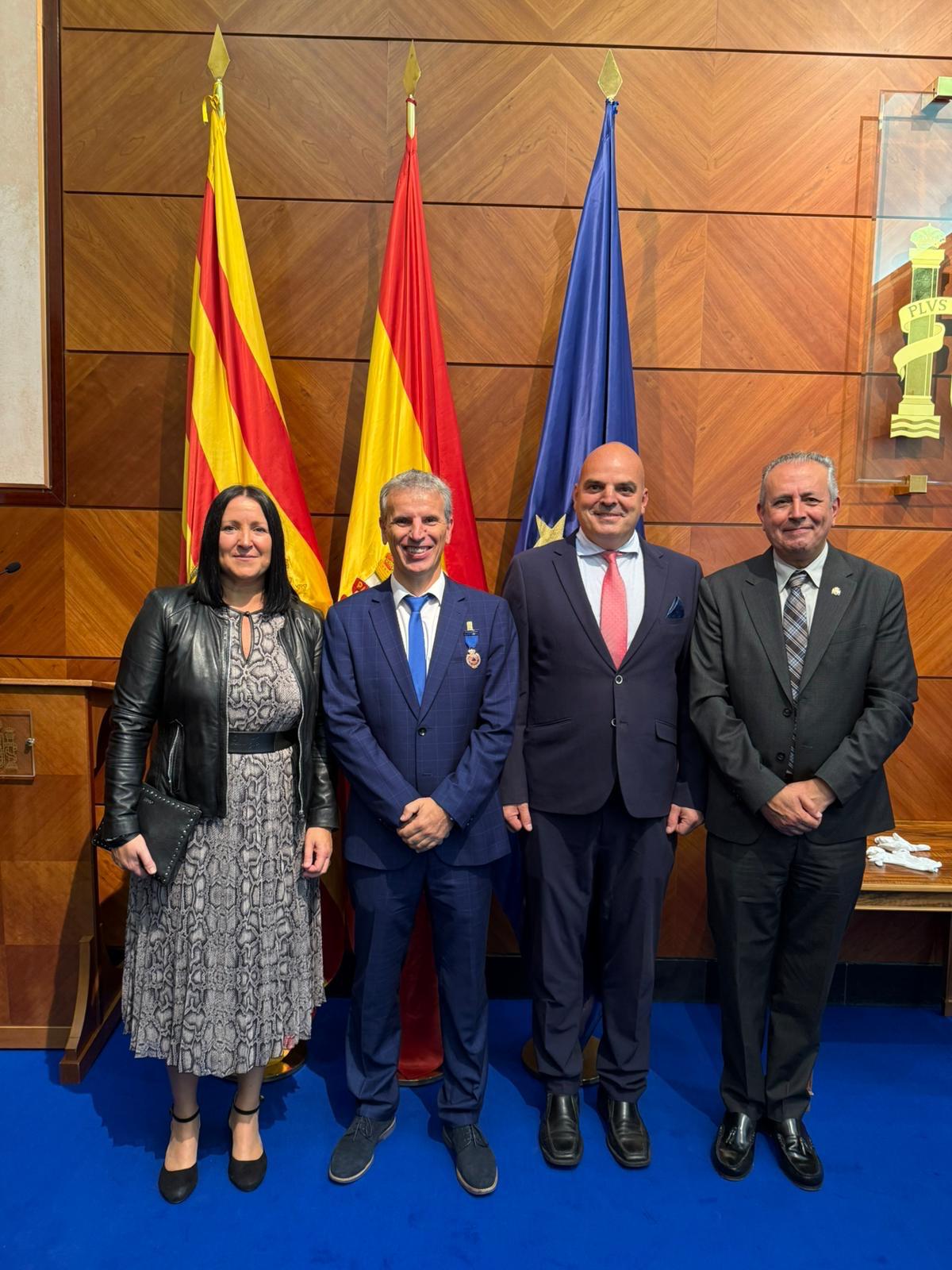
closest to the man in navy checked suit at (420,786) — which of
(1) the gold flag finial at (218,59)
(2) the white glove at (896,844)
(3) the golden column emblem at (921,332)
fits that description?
(2) the white glove at (896,844)

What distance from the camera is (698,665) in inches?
80.5

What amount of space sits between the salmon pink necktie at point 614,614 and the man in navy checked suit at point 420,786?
247mm

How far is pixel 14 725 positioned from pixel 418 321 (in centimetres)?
183

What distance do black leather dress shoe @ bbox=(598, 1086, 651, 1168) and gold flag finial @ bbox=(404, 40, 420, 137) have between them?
3.01 m

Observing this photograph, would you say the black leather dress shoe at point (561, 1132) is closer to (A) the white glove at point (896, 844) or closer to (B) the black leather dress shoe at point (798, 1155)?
(B) the black leather dress shoe at point (798, 1155)

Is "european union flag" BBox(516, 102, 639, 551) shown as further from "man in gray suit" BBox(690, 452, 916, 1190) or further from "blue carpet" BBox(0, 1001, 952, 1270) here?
"blue carpet" BBox(0, 1001, 952, 1270)

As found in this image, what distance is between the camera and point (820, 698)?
197 centimetres

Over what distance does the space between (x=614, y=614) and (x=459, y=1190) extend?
1.50 meters

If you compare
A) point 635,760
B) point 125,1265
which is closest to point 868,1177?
point 635,760

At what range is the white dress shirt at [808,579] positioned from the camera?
79.2 inches

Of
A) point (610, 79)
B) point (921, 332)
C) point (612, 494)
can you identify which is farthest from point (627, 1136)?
point (610, 79)

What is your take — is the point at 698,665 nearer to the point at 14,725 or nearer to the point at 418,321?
the point at 418,321

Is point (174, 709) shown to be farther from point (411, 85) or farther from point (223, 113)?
point (411, 85)

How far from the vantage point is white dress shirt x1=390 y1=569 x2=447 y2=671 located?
201 cm
